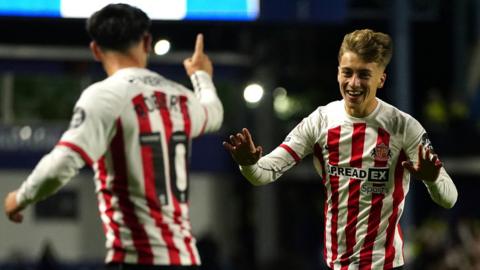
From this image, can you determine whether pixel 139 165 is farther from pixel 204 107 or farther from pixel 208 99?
pixel 208 99

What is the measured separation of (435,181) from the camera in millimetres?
5238

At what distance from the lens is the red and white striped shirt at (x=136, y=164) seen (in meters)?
4.91

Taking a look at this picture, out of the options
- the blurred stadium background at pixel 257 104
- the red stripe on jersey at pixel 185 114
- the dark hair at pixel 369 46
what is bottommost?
the blurred stadium background at pixel 257 104

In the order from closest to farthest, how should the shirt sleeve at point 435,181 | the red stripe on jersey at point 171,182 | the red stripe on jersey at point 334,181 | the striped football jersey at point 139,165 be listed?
the striped football jersey at point 139,165 → the red stripe on jersey at point 171,182 → the shirt sleeve at point 435,181 → the red stripe on jersey at point 334,181

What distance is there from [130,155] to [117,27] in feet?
1.71

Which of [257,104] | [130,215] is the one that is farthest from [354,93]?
[257,104]

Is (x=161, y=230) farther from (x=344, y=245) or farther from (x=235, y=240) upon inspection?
(x=235, y=240)

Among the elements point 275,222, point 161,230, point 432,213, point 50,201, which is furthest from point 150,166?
point 50,201

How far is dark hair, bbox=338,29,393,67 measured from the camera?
536cm

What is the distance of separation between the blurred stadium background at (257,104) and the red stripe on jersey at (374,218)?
16.7 feet

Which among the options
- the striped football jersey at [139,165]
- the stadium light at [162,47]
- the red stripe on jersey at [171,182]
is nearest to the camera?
the striped football jersey at [139,165]

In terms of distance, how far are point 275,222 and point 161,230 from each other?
1029 cm

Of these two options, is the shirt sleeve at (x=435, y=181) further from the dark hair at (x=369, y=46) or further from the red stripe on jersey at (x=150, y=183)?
the red stripe on jersey at (x=150, y=183)

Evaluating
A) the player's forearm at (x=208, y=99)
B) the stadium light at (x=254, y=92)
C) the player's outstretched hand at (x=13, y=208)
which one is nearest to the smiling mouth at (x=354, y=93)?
the player's forearm at (x=208, y=99)
